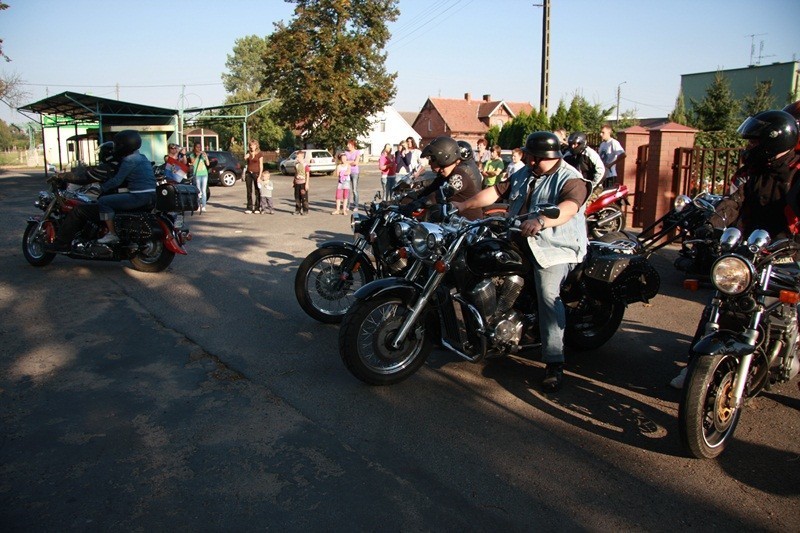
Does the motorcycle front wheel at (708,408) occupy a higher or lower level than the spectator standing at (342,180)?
lower

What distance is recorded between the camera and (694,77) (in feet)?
148

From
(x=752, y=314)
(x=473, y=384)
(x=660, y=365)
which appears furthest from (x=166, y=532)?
(x=660, y=365)

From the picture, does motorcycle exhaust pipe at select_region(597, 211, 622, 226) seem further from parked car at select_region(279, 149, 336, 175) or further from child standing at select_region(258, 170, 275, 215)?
parked car at select_region(279, 149, 336, 175)

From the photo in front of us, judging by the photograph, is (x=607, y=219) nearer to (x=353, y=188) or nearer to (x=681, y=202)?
(x=681, y=202)

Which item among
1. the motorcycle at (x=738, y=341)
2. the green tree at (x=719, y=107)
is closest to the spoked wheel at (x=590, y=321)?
the motorcycle at (x=738, y=341)

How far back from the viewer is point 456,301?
468cm

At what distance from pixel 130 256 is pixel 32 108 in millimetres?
27945

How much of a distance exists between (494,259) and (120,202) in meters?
5.92

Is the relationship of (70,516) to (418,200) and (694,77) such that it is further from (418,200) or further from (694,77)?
(694,77)

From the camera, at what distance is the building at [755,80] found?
37.5 m

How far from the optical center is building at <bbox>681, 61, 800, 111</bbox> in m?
37.5

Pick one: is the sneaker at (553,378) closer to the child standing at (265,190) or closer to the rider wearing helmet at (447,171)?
the rider wearing helmet at (447,171)

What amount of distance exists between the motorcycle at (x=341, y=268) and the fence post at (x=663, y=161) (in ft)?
24.5

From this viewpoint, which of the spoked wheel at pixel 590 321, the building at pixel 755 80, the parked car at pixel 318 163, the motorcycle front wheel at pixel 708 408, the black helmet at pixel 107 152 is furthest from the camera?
the parked car at pixel 318 163
